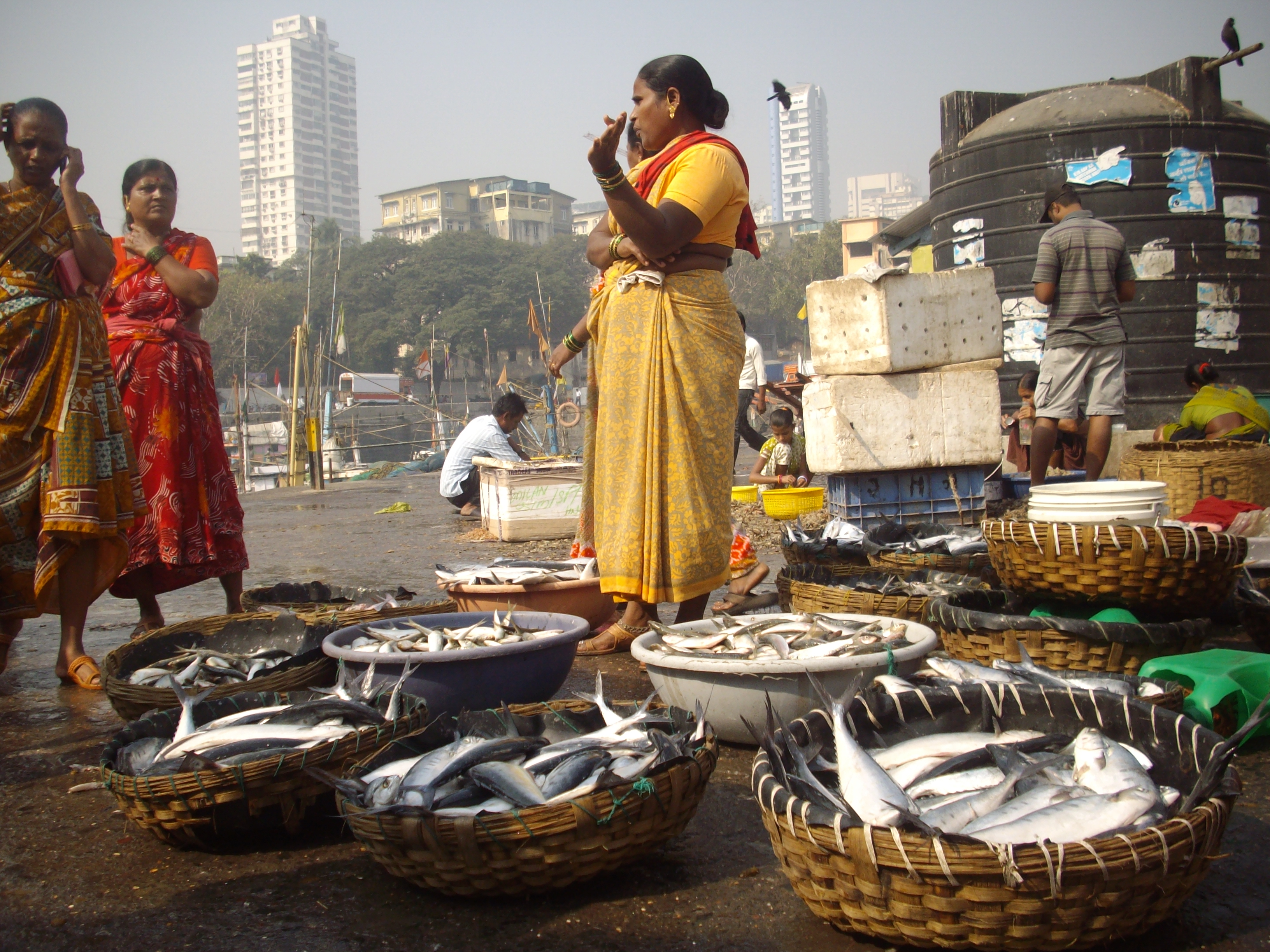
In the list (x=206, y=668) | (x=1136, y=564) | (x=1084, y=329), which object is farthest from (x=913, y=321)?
(x=206, y=668)

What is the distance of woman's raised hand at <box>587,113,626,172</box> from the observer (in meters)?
3.31

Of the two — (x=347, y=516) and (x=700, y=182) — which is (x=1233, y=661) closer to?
(x=700, y=182)

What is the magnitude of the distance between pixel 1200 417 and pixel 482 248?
89.4 m

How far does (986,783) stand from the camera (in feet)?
6.26

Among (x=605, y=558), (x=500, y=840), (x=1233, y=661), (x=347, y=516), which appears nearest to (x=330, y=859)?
(x=500, y=840)

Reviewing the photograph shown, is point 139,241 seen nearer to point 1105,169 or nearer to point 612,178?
point 612,178

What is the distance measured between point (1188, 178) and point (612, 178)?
379 inches

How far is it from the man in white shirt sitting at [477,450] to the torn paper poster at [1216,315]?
7.45 meters

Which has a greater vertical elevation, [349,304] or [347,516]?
[349,304]

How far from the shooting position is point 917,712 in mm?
2232

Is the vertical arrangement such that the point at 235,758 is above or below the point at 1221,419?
below

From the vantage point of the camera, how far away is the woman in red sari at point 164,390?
4.38 meters

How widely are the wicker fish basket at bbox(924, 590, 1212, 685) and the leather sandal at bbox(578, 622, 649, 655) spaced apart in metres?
1.38

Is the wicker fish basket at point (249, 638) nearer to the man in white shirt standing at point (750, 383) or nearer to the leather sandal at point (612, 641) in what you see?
the leather sandal at point (612, 641)
